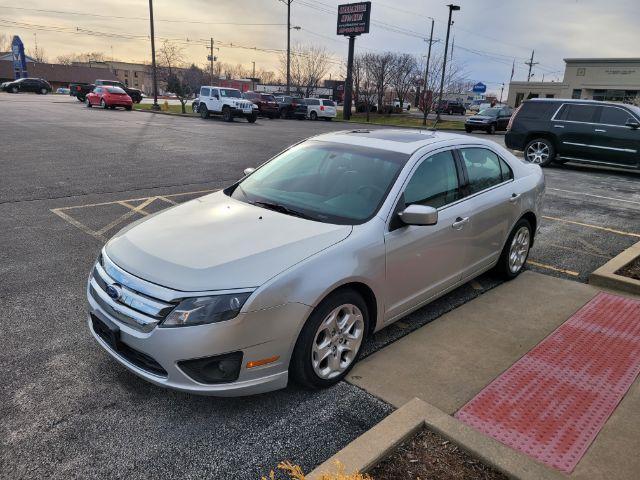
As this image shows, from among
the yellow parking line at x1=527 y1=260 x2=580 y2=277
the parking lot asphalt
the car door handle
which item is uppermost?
the car door handle

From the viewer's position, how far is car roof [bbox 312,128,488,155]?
4.09 meters

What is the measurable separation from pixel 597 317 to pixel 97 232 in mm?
5766

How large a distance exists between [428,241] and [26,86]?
209ft

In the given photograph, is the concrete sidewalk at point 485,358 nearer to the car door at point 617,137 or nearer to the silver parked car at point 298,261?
the silver parked car at point 298,261

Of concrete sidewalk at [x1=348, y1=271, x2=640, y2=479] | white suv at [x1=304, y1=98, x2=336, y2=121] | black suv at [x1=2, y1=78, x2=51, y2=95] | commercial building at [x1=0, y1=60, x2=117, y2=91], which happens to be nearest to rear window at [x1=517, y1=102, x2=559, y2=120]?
concrete sidewalk at [x1=348, y1=271, x2=640, y2=479]

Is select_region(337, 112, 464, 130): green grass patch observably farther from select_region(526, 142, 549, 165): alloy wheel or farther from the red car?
select_region(526, 142, 549, 165): alloy wheel

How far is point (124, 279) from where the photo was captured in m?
2.95

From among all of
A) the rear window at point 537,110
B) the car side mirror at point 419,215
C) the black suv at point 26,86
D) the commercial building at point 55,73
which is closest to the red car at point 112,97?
the black suv at point 26,86

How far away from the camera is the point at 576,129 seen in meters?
13.1

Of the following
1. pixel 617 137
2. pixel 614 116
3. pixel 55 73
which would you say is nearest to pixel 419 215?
pixel 617 137

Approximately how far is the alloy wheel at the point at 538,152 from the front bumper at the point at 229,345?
42.9 feet

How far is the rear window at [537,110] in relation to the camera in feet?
44.4

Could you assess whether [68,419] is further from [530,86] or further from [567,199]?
[530,86]

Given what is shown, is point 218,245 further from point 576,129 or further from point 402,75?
point 402,75
